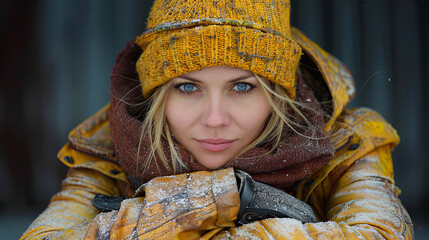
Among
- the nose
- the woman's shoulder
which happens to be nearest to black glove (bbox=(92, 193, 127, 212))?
the woman's shoulder

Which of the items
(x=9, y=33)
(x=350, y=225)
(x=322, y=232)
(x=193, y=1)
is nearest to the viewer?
(x=322, y=232)

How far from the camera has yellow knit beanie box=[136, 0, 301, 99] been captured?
156 centimetres

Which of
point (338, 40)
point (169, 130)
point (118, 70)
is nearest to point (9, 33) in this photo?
point (118, 70)

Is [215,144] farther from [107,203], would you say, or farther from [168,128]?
[107,203]

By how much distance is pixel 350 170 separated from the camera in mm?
1754

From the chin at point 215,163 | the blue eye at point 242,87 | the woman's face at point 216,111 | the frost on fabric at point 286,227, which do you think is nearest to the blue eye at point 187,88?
the woman's face at point 216,111

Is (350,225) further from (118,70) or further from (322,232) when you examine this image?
(118,70)

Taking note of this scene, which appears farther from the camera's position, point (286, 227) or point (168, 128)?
point (168, 128)

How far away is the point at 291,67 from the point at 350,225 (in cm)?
58

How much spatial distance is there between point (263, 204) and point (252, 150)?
25cm

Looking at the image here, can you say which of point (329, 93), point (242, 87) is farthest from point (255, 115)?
point (329, 93)

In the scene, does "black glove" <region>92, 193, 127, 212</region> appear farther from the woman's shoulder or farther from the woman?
the woman's shoulder

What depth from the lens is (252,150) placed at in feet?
5.32

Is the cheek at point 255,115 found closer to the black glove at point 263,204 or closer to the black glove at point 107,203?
the black glove at point 263,204
